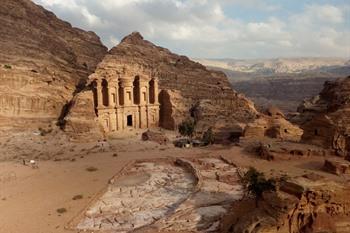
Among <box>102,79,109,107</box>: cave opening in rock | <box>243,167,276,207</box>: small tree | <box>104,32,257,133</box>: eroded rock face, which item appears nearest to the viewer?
<box>243,167,276,207</box>: small tree

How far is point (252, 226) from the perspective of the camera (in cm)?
1459

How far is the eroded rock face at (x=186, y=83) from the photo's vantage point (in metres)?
48.0

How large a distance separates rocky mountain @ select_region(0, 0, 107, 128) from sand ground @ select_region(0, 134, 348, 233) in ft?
35.6

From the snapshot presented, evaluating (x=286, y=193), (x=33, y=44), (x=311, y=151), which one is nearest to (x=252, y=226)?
(x=286, y=193)

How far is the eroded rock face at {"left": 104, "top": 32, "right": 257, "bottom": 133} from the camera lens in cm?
4797

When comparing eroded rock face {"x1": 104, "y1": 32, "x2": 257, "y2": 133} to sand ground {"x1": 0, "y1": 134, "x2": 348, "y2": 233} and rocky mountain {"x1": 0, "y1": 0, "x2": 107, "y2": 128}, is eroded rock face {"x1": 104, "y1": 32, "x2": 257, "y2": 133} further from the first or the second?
sand ground {"x1": 0, "y1": 134, "x2": 348, "y2": 233}

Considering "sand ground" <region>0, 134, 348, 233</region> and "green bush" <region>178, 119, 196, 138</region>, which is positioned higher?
"green bush" <region>178, 119, 196, 138</region>

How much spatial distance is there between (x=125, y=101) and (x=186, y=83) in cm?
1017

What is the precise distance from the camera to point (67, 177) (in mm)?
26562

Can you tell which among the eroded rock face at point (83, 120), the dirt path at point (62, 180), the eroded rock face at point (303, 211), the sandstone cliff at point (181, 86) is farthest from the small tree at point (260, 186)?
the sandstone cliff at point (181, 86)

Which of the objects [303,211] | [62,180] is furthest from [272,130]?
[303,211]

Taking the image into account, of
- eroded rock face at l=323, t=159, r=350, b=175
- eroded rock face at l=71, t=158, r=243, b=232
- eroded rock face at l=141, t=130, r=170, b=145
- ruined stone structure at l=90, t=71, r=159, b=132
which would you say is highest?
ruined stone structure at l=90, t=71, r=159, b=132

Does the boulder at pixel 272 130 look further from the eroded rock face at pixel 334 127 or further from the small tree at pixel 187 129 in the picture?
the small tree at pixel 187 129

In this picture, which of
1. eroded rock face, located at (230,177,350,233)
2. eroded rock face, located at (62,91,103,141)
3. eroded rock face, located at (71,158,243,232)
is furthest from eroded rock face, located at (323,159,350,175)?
eroded rock face, located at (62,91,103,141)
